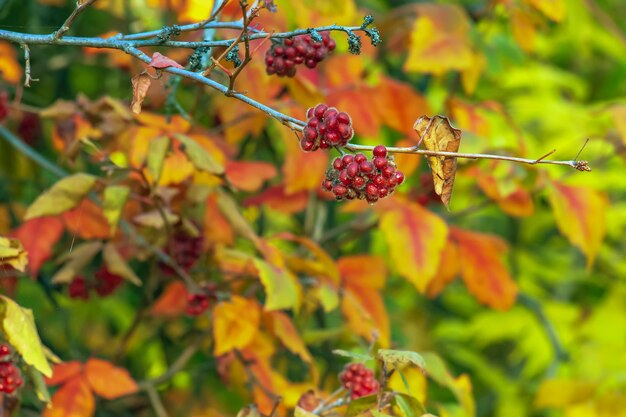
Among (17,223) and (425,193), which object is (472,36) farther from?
(17,223)

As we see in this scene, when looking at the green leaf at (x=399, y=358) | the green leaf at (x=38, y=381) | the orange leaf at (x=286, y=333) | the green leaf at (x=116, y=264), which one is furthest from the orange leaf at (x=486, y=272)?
the green leaf at (x=38, y=381)

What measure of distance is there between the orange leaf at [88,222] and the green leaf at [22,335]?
51 centimetres

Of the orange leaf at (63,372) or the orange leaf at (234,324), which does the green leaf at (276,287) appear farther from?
the orange leaf at (63,372)

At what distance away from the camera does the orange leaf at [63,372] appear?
4.69 ft

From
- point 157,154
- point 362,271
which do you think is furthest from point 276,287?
point 362,271

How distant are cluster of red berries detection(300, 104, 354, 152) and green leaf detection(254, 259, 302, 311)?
0.54 metres

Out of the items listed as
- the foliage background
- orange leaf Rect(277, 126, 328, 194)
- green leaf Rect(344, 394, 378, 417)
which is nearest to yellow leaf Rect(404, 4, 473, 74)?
the foliage background

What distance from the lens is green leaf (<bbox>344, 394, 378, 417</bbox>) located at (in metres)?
1.07

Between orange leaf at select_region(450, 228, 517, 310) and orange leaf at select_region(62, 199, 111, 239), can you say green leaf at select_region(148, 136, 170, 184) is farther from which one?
orange leaf at select_region(450, 228, 517, 310)

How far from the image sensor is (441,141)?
876 millimetres

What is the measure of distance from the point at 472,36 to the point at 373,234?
0.75 meters

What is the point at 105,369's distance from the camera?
4.82 ft

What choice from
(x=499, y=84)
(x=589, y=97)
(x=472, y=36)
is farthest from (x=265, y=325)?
(x=589, y=97)

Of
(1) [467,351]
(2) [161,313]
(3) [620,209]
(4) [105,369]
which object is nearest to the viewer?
(4) [105,369]
